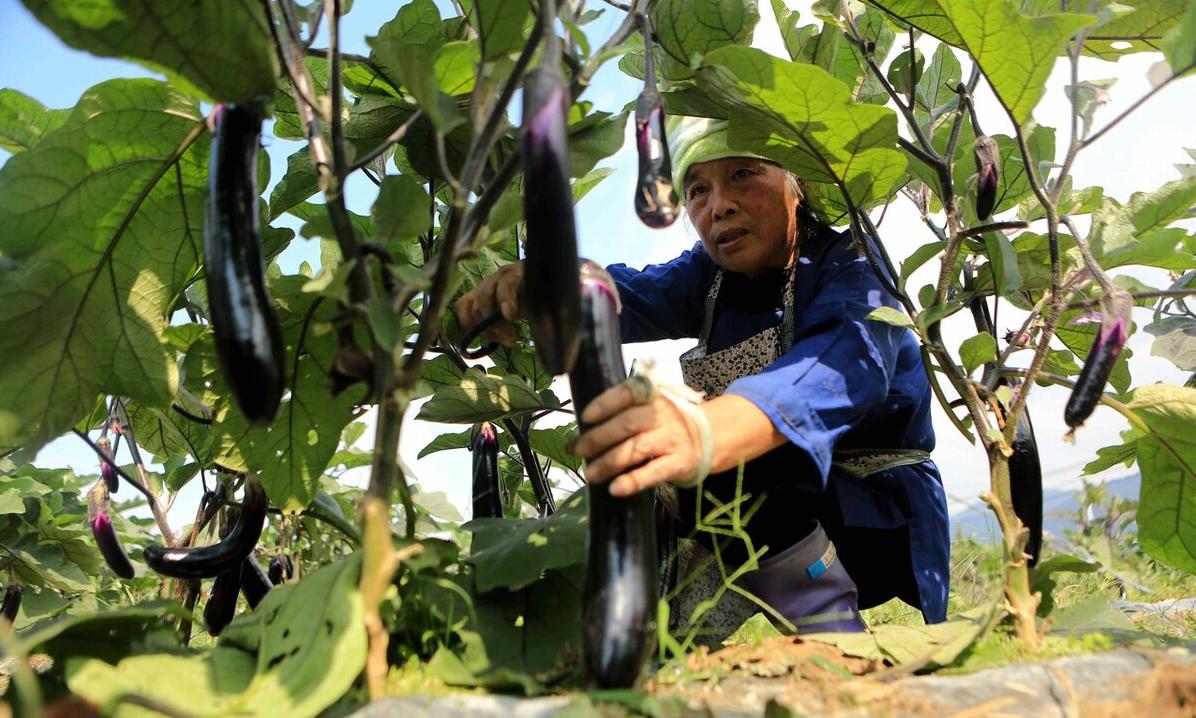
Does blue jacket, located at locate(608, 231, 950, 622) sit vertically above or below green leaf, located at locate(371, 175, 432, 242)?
below

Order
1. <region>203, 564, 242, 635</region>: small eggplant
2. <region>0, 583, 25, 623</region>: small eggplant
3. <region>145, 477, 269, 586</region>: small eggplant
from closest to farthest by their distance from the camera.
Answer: <region>145, 477, 269, 586</region>: small eggplant → <region>203, 564, 242, 635</region>: small eggplant → <region>0, 583, 25, 623</region>: small eggplant

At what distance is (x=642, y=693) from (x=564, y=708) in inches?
2.7

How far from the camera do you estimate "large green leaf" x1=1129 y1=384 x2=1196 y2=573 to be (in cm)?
106

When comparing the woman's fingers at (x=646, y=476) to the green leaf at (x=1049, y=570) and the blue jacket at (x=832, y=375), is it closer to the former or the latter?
the blue jacket at (x=832, y=375)

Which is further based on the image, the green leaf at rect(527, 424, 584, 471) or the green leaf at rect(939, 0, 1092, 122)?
the green leaf at rect(527, 424, 584, 471)

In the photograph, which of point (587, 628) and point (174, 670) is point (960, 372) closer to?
point (587, 628)

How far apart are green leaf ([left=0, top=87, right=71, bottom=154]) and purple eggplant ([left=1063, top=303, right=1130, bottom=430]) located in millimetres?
1271

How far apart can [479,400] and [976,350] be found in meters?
0.64

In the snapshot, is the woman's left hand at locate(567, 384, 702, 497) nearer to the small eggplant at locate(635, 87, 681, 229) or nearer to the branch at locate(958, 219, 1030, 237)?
the small eggplant at locate(635, 87, 681, 229)

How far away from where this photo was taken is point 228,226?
72 cm

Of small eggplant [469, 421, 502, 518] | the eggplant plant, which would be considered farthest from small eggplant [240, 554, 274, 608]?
small eggplant [469, 421, 502, 518]

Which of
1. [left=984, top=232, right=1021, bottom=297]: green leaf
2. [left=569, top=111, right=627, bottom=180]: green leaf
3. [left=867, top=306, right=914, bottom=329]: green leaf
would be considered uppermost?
[left=569, top=111, right=627, bottom=180]: green leaf

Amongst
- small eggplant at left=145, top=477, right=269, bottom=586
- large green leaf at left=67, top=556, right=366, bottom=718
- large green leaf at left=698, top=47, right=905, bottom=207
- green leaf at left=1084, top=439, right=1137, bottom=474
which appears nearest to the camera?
large green leaf at left=67, top=556, right=366, bottom=718

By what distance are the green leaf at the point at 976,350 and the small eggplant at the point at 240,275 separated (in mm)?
761
